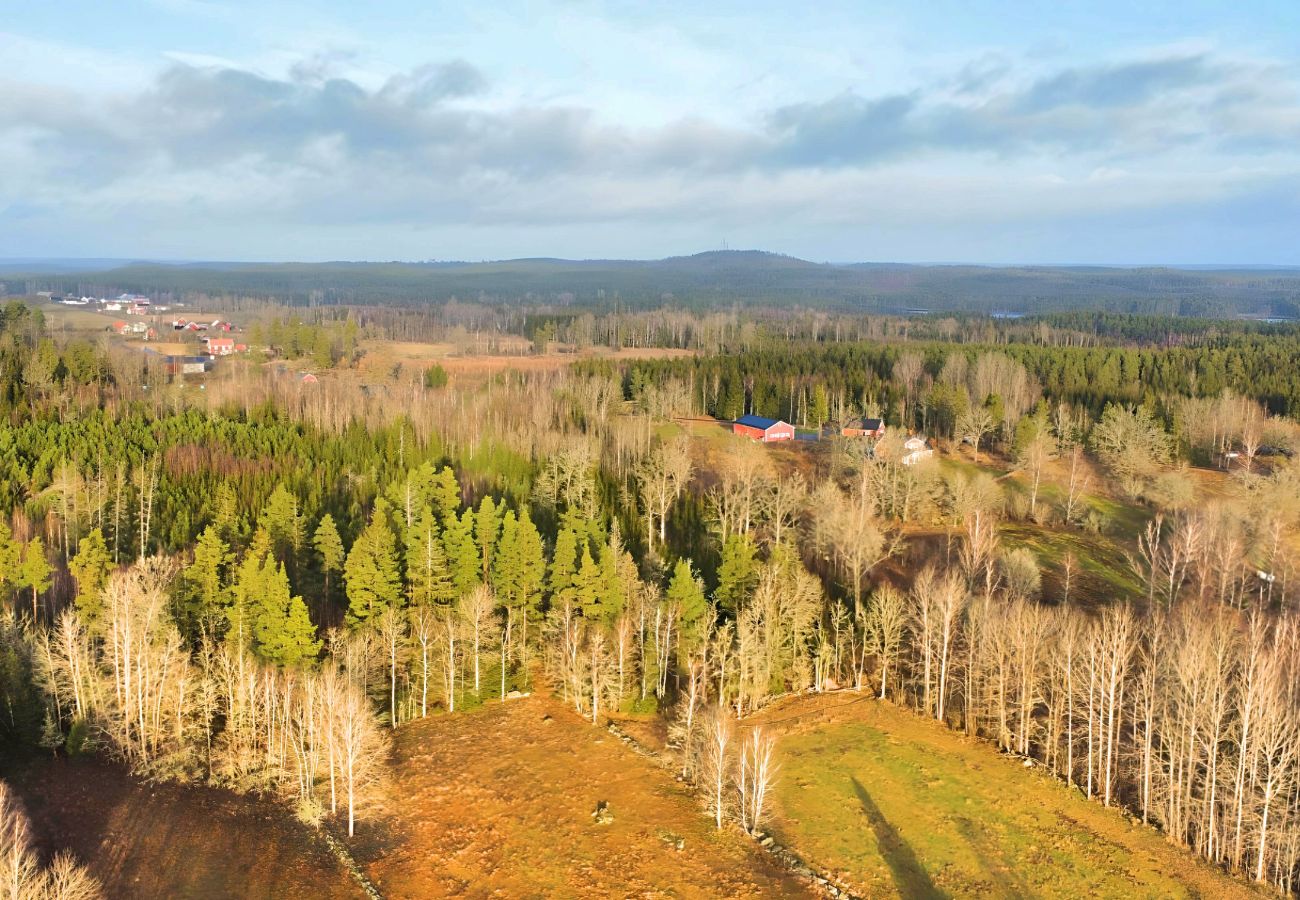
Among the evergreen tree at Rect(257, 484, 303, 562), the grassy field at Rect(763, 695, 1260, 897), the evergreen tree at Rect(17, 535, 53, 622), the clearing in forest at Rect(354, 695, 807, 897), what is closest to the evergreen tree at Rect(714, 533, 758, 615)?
the grassy field at Rect(763, 695, 1260, 897)

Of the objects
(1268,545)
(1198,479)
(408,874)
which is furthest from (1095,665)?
(1198,479)

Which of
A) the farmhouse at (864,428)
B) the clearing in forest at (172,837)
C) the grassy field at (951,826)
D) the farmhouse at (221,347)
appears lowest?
the grassy field at (951,826)

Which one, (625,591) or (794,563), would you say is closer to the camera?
(625,591)

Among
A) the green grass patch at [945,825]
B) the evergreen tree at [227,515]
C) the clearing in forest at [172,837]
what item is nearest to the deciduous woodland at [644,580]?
the evergreen tree at [227,515]

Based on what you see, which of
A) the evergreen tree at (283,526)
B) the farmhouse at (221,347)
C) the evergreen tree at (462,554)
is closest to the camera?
the evergreen tree at (462,554)

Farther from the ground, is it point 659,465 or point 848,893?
point 659,465

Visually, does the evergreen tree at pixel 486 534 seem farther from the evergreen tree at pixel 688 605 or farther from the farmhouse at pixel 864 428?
the farmhouse at pixel 864 428

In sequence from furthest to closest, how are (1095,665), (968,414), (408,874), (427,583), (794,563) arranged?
(968,414) < (794,563) < (427,583) < (1095,665) < (408,874)

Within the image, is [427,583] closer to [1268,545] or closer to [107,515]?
[107,515]
